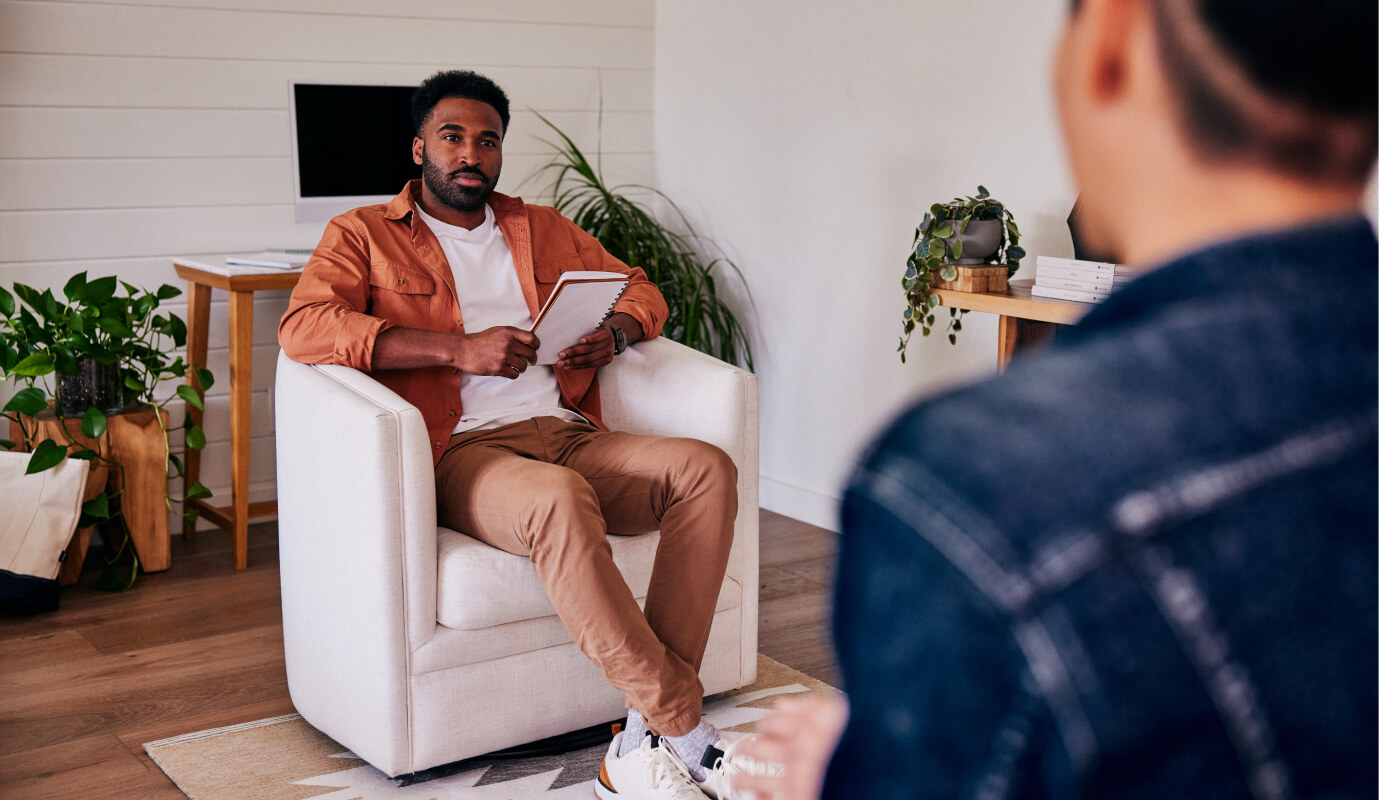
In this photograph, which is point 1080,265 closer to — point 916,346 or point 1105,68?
point 916,346

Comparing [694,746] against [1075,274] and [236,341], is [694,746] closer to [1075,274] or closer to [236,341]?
[1075,274]

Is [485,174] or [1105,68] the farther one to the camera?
[485,174]

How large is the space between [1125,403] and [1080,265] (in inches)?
86.3

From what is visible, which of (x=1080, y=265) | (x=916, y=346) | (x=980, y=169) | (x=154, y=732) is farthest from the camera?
(x=916, y=346)

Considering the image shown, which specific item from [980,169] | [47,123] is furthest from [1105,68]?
[47,123]

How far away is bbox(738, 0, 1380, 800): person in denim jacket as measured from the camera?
0.43m

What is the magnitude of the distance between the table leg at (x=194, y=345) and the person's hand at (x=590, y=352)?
4.49ft

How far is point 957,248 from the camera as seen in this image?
279cm

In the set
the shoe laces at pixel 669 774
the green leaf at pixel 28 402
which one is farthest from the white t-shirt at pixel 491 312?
the green leaf at pixel 28 402

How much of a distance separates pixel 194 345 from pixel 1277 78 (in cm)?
341

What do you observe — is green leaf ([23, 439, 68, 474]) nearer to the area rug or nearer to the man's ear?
the area rug

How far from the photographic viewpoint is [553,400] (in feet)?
8.44

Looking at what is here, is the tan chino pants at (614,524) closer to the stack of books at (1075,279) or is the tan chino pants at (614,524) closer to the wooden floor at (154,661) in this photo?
the wooden floor at (154,661)

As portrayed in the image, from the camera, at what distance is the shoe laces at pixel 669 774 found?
2.02 metres
